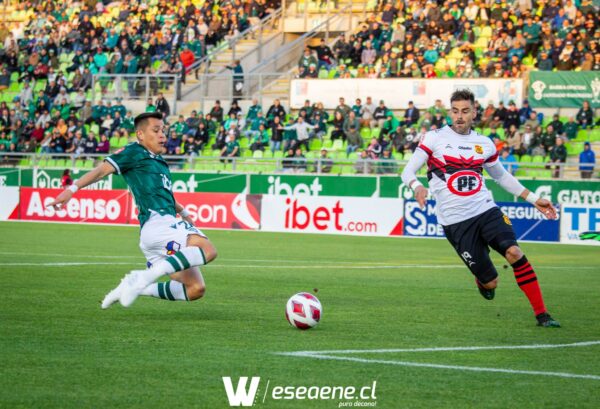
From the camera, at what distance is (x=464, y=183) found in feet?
37.0

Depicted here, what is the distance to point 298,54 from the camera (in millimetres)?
43312

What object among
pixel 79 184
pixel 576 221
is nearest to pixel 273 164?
pixel 576 221

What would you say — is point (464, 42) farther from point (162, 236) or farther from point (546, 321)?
point (162, 236)

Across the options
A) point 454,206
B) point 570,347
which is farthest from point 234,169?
point 570,347

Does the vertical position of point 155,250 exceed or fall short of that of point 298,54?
it falls short

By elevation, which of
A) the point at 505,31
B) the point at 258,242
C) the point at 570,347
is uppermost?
the point at 505,31

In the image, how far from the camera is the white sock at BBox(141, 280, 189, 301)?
10.6m

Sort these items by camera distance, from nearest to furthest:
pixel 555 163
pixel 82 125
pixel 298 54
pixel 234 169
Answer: pixel 555 163 < pixel 234 169 < pixel 82 125 < pixel 298 54

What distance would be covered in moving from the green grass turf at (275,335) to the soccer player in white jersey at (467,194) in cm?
64

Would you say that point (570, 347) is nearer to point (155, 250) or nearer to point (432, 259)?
point (155, 250)

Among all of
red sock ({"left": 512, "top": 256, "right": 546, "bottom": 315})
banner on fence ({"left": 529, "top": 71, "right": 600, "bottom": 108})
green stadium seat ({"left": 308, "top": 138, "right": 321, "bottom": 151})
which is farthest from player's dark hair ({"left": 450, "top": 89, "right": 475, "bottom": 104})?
green stadium seat ({"left": 308, "top": 138, "right": 321, "bottom": 151})

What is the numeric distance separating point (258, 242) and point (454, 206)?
1474 cm

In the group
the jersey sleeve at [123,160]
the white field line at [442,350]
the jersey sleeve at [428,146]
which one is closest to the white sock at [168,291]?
the jersey sleeve at [123,160]

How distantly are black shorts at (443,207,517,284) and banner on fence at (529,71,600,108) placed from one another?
22.4 metres
